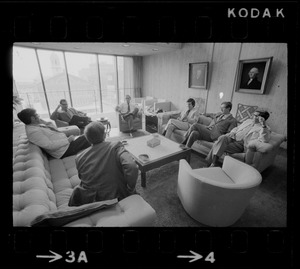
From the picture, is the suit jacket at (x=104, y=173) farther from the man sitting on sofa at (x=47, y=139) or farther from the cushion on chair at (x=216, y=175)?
the man sitting on sofa at (x=47, y=139)

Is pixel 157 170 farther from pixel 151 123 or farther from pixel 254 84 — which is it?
pixel 254 84

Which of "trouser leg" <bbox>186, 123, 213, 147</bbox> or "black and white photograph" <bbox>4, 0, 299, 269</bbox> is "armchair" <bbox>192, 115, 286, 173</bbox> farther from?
"trouser leg" <bbox>186, 123, 213, 147</bbox>

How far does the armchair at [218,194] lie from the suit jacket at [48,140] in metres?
1.45

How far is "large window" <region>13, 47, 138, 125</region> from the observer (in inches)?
163

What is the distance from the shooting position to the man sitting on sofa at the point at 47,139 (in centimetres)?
160

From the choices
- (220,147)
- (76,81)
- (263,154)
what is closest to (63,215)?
(220,147)

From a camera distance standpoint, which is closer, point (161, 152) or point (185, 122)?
point (161, 152)

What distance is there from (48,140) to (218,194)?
1806 millimetres

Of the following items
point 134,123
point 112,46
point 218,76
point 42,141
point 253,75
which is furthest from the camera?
point 134,123

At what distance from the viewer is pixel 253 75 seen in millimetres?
2568

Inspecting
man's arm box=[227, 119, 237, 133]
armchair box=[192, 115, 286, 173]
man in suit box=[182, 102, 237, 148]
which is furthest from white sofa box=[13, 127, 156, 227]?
man's arm box=[227, 119, 237, 133]

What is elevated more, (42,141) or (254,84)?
(254,84)
